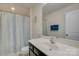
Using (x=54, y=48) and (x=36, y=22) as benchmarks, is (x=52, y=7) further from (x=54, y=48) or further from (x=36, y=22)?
(x=54, y=48)

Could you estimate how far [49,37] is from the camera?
1668mm

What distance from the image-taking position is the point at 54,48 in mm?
1542

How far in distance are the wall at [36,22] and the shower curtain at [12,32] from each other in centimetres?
8

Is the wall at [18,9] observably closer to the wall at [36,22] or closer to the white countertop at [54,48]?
the wall at [36,22]

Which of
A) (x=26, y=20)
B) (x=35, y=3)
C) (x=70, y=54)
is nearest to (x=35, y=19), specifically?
(x=26, y=20)

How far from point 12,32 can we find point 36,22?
1.40ft

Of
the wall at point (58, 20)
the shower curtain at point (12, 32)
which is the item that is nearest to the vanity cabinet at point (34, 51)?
the shower curtain at point (12, 32)

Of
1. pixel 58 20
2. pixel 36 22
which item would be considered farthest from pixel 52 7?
pixel 36 22

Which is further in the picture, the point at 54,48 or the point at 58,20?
the point at 58,20

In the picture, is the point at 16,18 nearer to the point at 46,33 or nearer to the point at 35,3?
the point at 35,3

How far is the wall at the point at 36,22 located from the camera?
168cm

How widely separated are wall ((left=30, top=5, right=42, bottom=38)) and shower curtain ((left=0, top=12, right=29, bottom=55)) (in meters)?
0.08

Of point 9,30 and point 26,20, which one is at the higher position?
point 26,20

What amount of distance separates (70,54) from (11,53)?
2.95 ft
